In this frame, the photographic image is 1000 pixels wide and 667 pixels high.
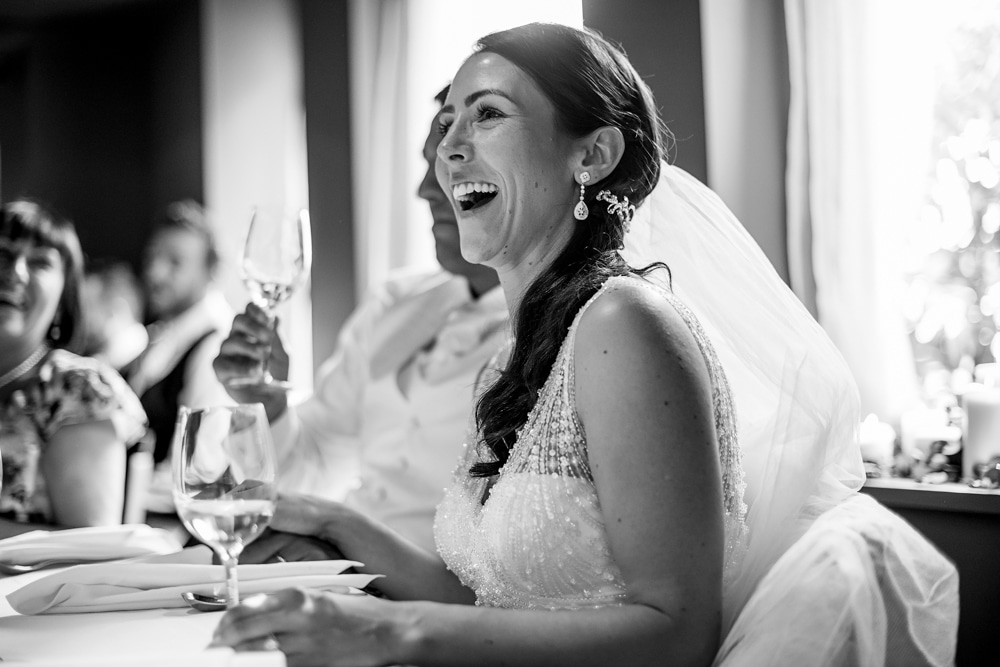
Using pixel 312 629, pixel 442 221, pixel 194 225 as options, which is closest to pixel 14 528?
pixel 312 629

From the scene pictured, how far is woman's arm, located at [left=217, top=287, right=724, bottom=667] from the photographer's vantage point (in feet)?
3.36

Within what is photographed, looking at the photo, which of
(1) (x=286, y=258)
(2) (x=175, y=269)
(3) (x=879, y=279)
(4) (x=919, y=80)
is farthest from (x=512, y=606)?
(2) (x=175, y=269)

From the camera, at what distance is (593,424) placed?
3.96 ft

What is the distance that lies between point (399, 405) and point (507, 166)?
1294mm

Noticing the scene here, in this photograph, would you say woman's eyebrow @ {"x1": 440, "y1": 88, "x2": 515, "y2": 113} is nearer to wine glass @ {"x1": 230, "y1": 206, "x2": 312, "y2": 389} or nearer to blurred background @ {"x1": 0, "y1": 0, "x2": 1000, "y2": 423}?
wine glass @ {"x1": 230, "y1": 206, "x2": 312, "y2": 389}

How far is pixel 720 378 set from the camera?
134cm

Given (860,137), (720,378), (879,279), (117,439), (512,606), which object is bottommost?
(512,606)

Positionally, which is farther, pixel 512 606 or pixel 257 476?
pixel 512 606

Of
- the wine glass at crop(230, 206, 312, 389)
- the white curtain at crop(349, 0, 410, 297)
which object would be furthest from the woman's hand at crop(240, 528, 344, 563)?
the white curtain at crop(349, 0, 410, 297)

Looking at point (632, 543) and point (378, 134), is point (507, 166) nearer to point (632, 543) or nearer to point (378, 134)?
point (632, 543)

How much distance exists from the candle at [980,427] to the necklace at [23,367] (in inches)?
87.6

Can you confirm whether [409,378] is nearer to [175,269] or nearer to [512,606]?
[512,606]

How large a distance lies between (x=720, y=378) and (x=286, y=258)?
1.09 metres

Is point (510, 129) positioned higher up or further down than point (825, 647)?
higher up
